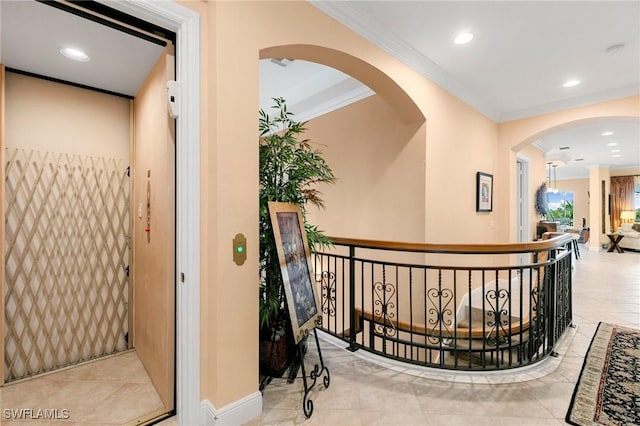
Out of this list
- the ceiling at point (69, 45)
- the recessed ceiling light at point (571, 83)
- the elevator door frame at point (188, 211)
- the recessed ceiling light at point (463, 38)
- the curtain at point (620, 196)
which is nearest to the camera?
the elevator door frame at point (188, 211)

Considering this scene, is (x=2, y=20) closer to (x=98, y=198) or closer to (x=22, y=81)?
(x=22, y=81)

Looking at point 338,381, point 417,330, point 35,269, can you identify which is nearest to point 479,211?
point 417,330

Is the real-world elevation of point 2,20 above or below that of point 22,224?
above

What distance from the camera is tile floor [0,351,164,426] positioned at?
5.96ft

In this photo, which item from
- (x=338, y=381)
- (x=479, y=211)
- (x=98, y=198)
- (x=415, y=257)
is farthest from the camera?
(x=479, y=211)

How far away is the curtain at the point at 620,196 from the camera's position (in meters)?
10.4

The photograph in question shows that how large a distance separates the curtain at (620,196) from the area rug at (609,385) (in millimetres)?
10728

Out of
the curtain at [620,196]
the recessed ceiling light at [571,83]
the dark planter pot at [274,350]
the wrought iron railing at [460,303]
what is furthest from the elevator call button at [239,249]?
the curtain at [620,196]

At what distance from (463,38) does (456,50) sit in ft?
0.71

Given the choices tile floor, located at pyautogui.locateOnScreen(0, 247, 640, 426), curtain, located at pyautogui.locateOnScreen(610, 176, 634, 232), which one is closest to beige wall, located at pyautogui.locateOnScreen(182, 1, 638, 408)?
tile floor, located at pyautogui.locateOnScreen(0, 247, 640, 426)

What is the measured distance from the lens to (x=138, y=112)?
263 cm

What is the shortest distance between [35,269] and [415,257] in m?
3.47

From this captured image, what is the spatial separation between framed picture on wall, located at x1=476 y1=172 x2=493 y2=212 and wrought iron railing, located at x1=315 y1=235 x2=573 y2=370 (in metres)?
0.73

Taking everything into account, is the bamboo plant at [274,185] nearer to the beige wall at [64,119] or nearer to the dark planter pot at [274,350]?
the dark planter pot at [274,350]
